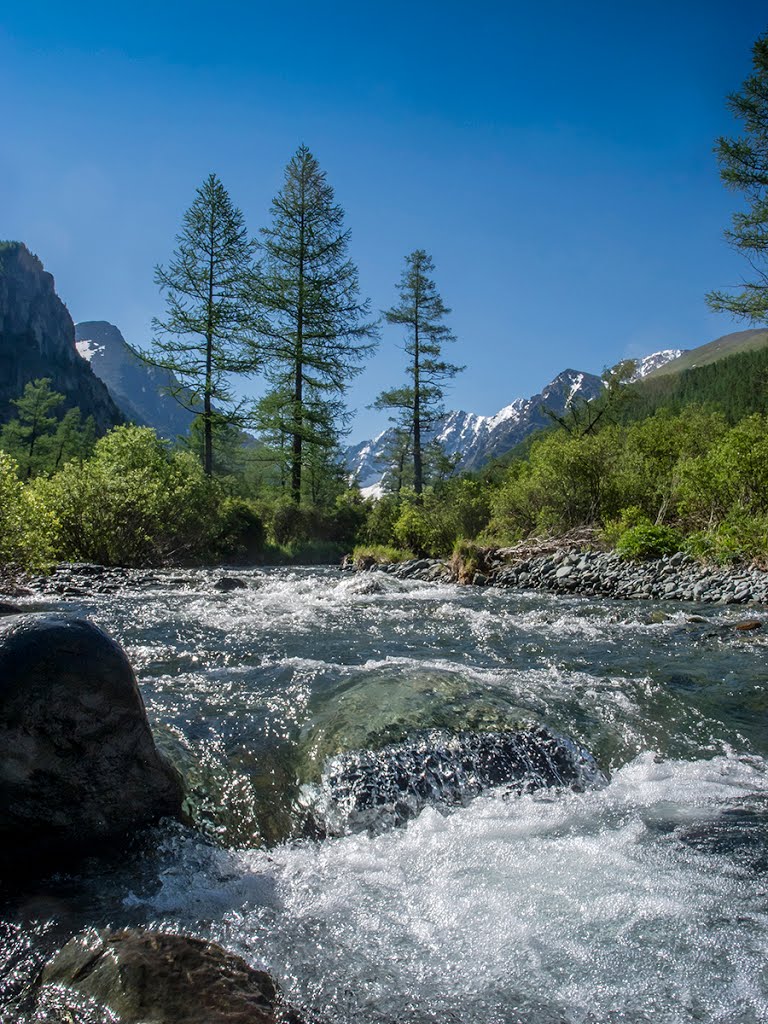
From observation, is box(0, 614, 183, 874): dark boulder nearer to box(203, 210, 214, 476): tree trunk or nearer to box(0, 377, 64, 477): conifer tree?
box(203, 210, 214, 476): tree trunk

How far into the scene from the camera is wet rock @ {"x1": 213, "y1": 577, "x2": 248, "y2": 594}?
1159cm

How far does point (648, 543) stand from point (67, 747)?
12.6 metres

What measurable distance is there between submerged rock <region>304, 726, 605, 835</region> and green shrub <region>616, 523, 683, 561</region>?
32.3 feet

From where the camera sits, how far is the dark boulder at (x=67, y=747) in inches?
99.6

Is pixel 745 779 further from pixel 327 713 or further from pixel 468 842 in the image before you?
pixel 327 713

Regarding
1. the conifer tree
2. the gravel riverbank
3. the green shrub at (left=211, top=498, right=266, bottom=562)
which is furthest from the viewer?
the conifer tree

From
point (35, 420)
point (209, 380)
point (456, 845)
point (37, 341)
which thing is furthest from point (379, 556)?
point (37, 341)

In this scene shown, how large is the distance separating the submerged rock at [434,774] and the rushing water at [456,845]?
0.01m

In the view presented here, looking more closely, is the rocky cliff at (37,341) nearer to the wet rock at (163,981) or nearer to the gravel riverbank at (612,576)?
the gravel riverbank at (612,576)

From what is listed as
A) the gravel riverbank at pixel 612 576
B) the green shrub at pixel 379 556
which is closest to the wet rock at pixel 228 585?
the gravel riverbank at pixel 612 576

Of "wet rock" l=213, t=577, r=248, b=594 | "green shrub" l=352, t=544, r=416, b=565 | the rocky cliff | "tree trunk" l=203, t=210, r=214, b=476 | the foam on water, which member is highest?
the rocky cliff

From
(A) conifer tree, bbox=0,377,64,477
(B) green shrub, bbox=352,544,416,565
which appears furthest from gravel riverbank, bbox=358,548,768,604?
(A) conifer tree, bbox=0,377,64,477

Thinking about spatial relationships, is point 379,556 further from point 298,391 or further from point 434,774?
point 434,774

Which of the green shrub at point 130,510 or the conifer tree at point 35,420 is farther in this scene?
the conifer tree at point 35,420
